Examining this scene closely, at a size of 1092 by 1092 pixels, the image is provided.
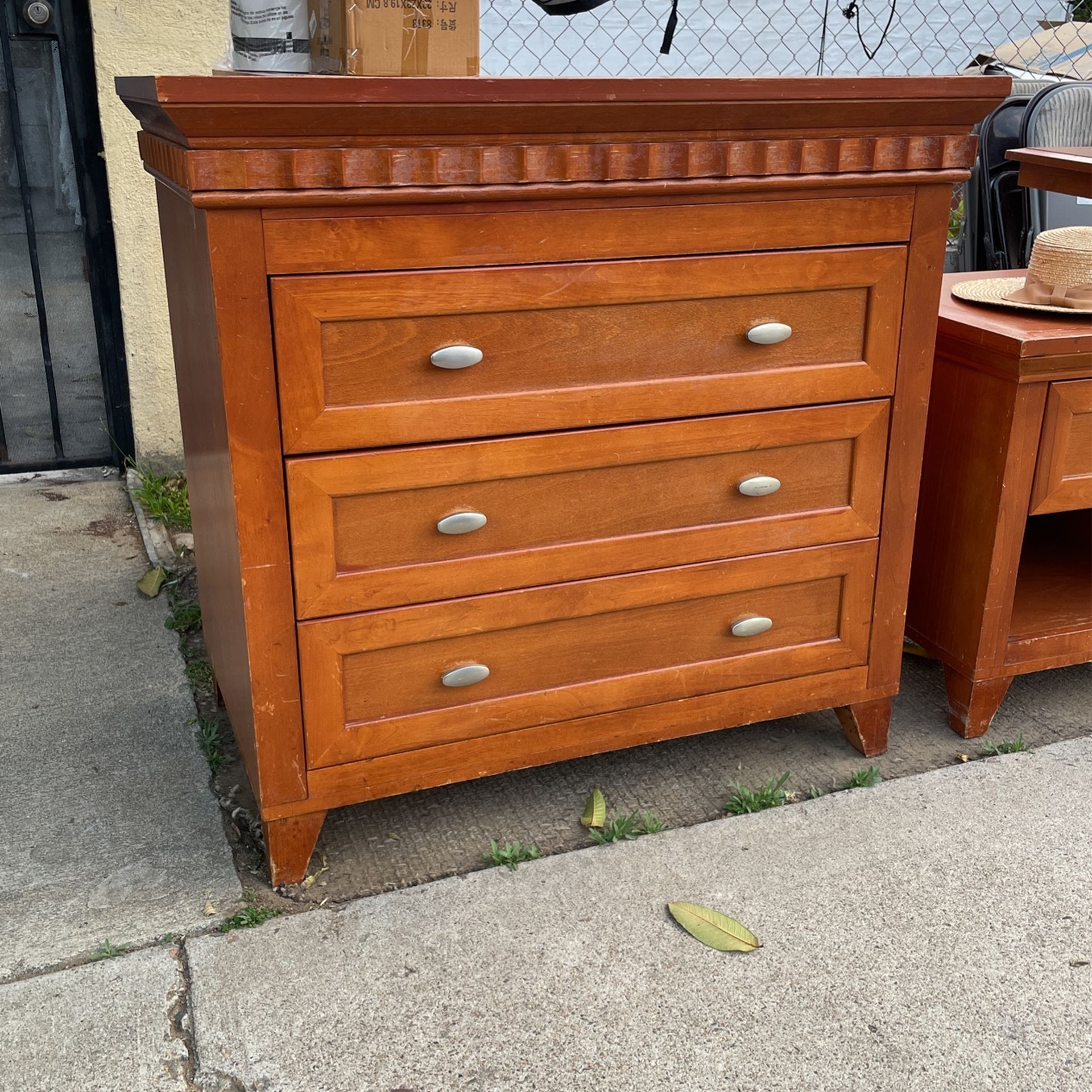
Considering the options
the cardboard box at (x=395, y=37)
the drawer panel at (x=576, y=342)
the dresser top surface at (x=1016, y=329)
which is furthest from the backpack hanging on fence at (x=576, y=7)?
the dresser top surface at (x=1016, y=329)

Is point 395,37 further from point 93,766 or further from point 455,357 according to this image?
point 93,766

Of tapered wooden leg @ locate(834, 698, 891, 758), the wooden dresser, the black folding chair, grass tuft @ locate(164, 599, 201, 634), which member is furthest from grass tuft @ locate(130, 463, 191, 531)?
the black folding chair

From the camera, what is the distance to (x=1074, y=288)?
7.31 ft

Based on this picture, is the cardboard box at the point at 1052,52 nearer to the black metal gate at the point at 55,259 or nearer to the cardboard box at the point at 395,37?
the black metal gate at the point at 55,259

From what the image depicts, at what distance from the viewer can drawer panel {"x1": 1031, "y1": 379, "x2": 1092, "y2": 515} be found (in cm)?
213

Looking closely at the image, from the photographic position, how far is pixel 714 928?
5.95 feet

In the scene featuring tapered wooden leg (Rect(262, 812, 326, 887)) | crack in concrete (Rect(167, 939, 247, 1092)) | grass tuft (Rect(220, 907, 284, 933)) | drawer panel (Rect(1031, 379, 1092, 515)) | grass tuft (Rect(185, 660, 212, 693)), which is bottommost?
grass tuft (Rect(185, 660, 212, 693))

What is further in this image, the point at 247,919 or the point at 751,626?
the point at 751,626

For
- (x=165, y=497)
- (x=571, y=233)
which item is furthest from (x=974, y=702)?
(x=165, y=497)

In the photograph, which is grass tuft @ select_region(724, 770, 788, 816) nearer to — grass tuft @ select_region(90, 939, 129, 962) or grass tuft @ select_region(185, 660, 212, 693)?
grass tuft @ select_region(90, 939, 129, 962)

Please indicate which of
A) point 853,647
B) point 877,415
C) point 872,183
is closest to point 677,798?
point 853,647

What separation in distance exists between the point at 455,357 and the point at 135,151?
81.8 inches

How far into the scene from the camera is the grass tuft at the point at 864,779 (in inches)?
86.9

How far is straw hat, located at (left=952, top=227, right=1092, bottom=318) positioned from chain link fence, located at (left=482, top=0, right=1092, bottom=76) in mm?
2516
